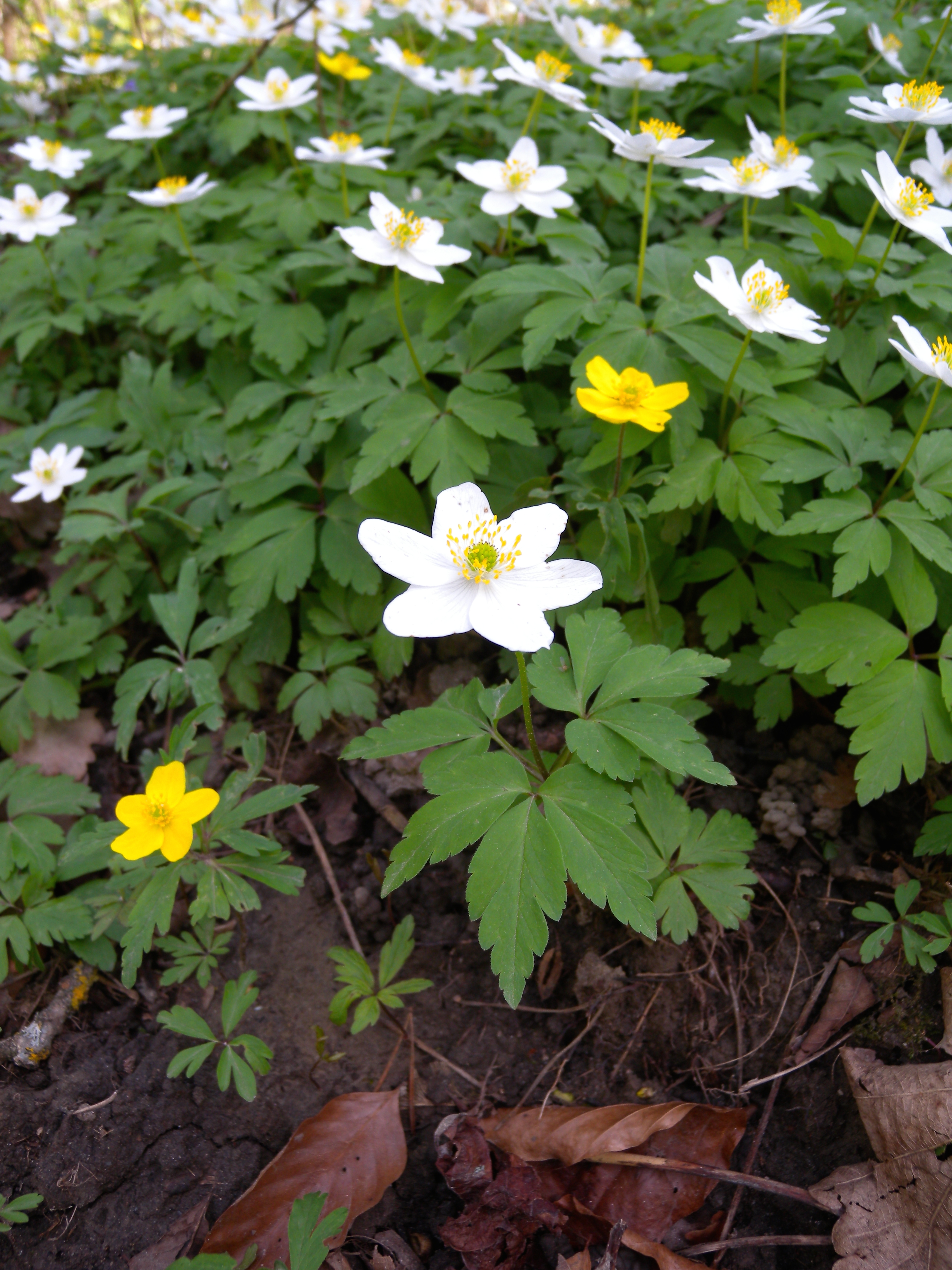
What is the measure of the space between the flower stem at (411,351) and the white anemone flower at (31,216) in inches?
77.9

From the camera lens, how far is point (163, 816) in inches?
78.7

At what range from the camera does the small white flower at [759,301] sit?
2.31m

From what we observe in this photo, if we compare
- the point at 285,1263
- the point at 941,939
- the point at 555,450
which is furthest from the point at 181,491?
the point at 941,939

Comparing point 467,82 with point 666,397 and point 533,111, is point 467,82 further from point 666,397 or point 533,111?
point 666,397

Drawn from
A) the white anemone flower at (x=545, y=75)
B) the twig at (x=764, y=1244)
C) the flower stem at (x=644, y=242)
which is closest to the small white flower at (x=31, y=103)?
the white anemone flower at (x=545, y=75)

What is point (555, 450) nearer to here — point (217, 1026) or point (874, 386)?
point (874, 386)

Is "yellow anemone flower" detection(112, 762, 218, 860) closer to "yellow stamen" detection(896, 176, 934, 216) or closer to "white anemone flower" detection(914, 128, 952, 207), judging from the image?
"yellow stamen" detection(896, 176, 934, 216)

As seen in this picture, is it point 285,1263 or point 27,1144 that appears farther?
point 27,1144

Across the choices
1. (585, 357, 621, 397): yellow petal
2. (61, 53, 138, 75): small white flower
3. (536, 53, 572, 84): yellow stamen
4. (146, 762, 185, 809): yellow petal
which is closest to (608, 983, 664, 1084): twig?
(146, 762, 185, 809): yellow petal

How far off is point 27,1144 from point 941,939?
2.47 metres

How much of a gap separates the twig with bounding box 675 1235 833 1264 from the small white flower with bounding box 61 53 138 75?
6549 mm

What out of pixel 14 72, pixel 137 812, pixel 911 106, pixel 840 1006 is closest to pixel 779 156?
pixel 911 106

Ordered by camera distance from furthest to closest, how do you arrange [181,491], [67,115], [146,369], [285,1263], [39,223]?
[67,115]
[39,223]
[146,369]
[181,491]
[285,1263]

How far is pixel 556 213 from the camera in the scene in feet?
10.8
